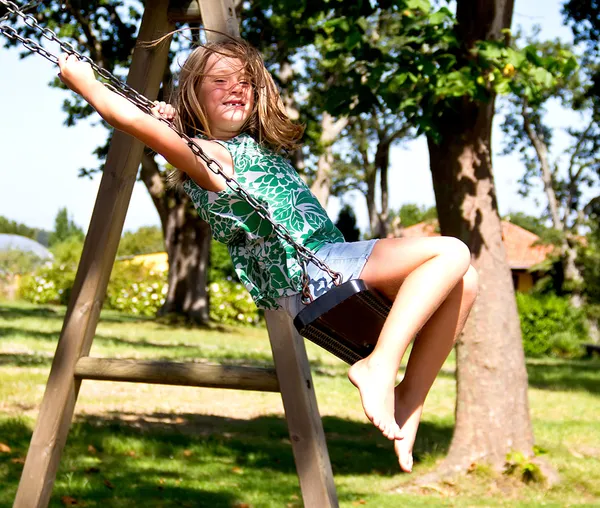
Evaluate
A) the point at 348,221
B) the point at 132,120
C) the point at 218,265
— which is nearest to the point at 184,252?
the point at 218,265

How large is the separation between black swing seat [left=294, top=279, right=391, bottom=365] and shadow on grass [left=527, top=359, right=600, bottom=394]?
1075 centimetres

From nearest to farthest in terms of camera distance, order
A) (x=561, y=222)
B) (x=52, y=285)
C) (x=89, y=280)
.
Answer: (x=89, y=280)
(x=52, y=285)
(x=561, y=222)

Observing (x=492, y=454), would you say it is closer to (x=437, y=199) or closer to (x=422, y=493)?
(x=422, y=493)

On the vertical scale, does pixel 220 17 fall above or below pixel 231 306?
above

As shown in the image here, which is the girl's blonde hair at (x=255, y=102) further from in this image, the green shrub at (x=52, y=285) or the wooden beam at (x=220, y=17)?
the green shrub at (x=52, y=285)

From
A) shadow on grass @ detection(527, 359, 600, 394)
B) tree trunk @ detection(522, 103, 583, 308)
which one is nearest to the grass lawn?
shadow on grass @ detection(527, 359, 600, 394)

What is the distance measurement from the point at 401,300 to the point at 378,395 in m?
0.30

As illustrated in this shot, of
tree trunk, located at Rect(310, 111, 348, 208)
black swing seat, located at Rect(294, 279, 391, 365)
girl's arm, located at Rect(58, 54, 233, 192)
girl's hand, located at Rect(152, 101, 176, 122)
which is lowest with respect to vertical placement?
black swing seat, located at Rect(294, 279, 391, 365)

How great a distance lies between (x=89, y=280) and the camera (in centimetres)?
391

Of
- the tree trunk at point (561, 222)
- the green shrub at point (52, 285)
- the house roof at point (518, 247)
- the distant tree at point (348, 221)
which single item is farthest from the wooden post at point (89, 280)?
the house roof at point (518, 247)

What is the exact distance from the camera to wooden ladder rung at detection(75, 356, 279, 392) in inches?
138

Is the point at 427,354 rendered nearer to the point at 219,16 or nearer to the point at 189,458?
the point at 219,16

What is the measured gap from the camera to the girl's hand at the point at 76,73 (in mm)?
2709

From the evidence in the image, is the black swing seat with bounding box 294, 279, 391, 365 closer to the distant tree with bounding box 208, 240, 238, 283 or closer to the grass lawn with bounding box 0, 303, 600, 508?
the grass lawn with bounding box 0, 303, 600, 508
